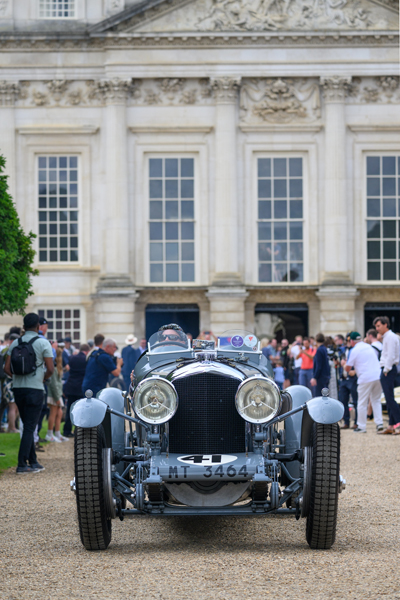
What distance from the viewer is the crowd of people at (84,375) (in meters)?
11.1

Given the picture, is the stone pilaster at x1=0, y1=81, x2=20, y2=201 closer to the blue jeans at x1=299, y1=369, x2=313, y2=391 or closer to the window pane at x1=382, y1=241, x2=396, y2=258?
the window pane at x1=382, y1=241, x2=396, y2=258

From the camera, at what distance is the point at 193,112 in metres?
28.2

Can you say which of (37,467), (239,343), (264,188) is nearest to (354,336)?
(37,467)

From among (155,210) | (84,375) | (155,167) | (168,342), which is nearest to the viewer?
(168,342)

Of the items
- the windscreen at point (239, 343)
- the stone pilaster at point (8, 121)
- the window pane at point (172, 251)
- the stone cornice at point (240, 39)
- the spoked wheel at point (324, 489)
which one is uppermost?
the stone cornice at point (240, 39)

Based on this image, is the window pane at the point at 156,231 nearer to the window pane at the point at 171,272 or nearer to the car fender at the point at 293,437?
the window pane at the point at 171,272

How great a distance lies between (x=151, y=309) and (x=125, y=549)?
71.6 ft

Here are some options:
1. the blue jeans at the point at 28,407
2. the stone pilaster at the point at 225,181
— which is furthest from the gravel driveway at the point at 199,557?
the stone pilaster at the point at 225,181

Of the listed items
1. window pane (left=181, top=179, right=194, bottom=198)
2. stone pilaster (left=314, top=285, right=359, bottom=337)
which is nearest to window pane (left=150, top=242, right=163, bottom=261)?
window pane (left=181, top=179, right=194, bottom=198)

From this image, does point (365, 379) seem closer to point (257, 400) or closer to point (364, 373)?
point (364, 373)

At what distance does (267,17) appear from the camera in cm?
2798

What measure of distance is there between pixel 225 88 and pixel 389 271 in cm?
740

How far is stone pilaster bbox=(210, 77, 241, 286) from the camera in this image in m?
27.9

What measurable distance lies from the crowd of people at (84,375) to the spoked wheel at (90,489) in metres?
4.44
